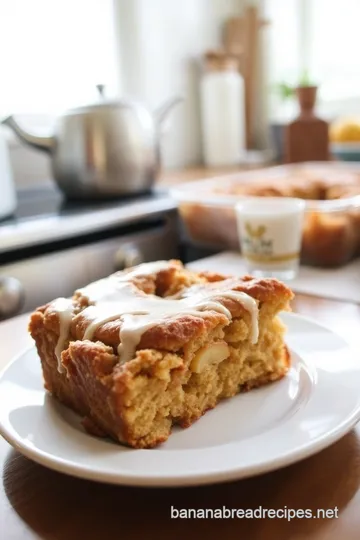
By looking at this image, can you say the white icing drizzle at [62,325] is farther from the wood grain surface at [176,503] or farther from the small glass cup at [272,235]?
the small glass cup at [272,235]

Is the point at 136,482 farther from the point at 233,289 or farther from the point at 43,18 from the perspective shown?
the point at 43,18

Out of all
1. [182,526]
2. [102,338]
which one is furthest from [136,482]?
[102,338]

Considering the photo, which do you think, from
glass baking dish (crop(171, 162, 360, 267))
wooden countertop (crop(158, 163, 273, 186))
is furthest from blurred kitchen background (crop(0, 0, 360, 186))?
glass baking dish (crop(171, 162, 360, 267))

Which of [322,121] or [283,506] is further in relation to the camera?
[322,121]

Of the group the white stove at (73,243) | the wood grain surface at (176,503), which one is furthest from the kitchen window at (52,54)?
the wood grain surface at (176,503)

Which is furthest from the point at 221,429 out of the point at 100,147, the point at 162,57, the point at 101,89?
the point at 162,57

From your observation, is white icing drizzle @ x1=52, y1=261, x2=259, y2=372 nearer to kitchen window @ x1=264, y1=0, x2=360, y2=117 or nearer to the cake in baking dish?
the cake in baking dish
